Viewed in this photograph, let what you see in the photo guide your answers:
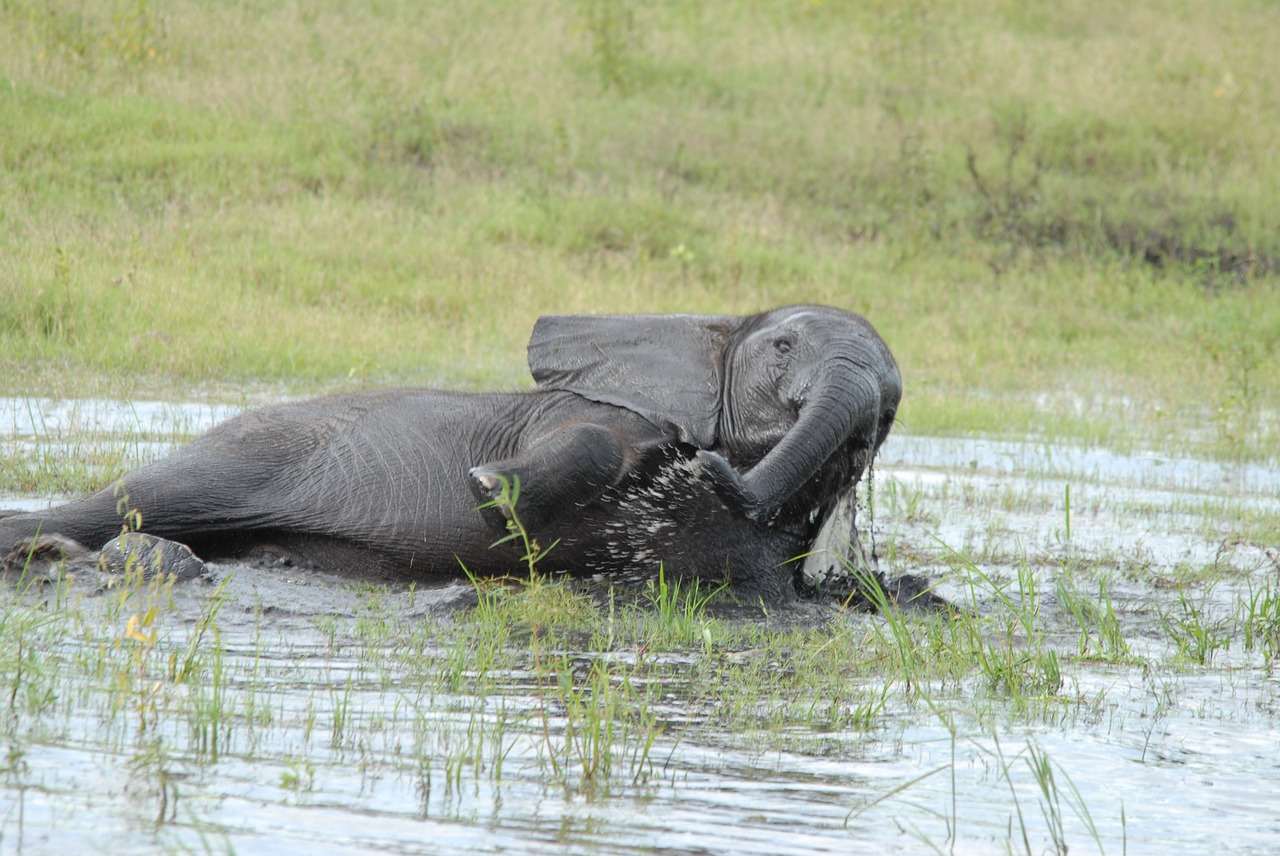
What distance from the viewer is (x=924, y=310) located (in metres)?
14.8

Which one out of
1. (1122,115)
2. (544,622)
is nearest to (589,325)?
(544,622)

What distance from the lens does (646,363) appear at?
19.4ft

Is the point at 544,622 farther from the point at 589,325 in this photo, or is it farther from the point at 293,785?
the point at 293,785

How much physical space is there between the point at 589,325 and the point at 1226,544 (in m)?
3.37

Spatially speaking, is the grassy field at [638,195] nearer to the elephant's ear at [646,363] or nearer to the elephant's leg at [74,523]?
the elephant's leg at [74,523]

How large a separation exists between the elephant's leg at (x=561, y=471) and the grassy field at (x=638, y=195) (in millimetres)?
5145

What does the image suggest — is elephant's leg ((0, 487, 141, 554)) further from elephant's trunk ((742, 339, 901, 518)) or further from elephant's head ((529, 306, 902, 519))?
elephant's trunk ((742, 339, 901, 518))

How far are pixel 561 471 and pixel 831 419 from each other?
947 millimetres

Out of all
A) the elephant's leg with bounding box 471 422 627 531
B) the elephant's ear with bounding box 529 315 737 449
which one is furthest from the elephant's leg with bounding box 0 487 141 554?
the elephant's ear with bounding box 529 315 737 449

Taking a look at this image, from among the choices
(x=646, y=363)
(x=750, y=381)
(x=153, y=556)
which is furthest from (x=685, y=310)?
(x=153, y=556)

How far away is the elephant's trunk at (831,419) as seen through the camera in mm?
5141

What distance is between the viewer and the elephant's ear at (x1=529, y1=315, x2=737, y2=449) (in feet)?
18.9

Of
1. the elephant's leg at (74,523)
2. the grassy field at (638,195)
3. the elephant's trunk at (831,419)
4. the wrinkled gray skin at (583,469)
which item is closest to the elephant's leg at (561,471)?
the wrinkled gray skin at (583,469)

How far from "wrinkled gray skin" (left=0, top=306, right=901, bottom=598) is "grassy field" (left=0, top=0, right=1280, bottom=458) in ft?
13.7
